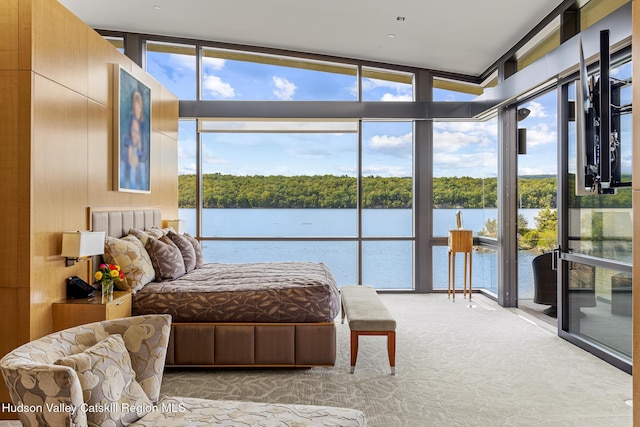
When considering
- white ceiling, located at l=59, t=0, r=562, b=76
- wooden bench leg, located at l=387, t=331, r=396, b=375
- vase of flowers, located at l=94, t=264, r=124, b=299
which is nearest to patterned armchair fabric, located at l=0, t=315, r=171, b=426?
vase of flowers, located at l=94, t=264, r=124, b=299

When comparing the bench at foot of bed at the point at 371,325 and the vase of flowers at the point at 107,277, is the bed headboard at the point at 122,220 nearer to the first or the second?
the vase of flowers at the point at 107,277

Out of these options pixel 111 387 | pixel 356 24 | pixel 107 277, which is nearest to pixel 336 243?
pixel 356 24

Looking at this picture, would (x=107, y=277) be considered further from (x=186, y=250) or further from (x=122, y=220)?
(x=186, y=250)

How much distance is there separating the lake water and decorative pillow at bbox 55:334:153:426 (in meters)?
4.99

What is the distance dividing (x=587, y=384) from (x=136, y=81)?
4.87 m

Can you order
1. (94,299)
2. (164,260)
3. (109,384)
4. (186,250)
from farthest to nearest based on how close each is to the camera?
(186,250), (164,260), (94,299), (109,384)

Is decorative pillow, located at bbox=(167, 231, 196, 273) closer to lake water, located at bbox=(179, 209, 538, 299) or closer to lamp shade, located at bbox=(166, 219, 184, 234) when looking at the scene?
lamp shade, located at bbox=(166, 219, 184, 234)

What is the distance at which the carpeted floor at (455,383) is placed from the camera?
9.62 feet

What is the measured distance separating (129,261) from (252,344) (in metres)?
1.26

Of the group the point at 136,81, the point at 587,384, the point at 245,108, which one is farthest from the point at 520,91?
the point at 136,81

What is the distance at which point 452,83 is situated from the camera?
7.00 m

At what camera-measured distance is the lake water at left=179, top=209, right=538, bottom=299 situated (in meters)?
6.98

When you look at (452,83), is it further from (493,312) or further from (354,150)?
(493,312)

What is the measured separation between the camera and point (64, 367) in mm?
1521
